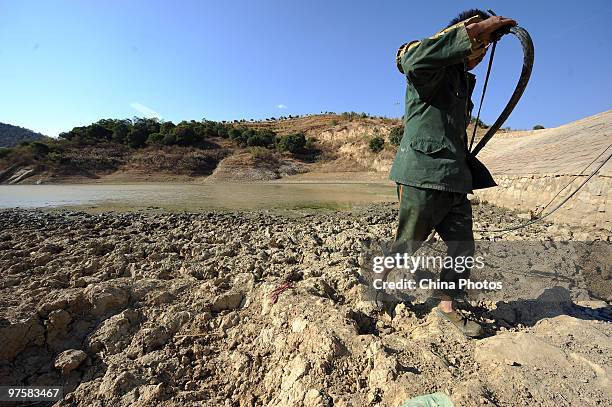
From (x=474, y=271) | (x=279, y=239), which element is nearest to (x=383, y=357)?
(x=474, y=271)

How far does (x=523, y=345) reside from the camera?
5.00ft

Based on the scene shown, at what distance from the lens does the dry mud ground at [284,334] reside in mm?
1376

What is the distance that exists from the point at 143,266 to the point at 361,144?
31858 mm

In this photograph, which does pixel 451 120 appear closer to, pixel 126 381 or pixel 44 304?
pixel 126 381

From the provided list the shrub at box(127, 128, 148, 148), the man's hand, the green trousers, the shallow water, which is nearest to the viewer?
the man's hand

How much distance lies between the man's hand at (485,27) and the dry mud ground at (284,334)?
1452 mm

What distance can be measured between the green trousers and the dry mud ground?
387mm

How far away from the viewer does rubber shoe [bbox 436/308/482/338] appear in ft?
5.60

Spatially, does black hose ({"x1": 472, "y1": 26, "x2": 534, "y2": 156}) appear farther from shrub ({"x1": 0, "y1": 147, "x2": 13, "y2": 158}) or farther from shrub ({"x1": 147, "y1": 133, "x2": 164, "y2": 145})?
shrub ({"x1": 0, "y1": 147, "x2": 13, "y2": 158})

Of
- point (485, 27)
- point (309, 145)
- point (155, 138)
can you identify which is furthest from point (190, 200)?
point (155, 138)

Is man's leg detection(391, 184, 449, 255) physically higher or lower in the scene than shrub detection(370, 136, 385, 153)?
lower

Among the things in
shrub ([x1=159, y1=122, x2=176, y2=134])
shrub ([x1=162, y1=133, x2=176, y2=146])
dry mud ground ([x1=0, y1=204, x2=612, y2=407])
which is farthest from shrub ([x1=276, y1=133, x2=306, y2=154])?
dry mud ground ([x1=0, y1=204, x2=612, y2=407])

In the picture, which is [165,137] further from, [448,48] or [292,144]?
[448,48]

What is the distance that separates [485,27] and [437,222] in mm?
977
